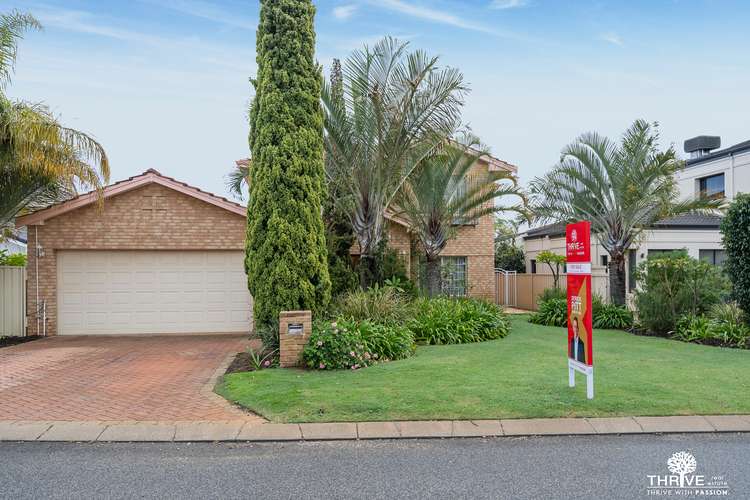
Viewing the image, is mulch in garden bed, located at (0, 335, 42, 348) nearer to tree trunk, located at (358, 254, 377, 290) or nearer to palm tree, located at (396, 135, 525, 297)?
tree trunk, located at (358, 254, 377, 290)

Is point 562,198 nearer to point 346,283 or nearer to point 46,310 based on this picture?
point 346,283

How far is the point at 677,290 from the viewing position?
13125mm

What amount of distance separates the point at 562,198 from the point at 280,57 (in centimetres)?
943

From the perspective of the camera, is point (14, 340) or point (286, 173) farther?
point (14, 340)

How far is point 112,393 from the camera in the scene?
7457 millimetres

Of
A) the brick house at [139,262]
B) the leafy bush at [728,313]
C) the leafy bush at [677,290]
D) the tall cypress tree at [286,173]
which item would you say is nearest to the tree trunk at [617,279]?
the leafy bush at [677,290]

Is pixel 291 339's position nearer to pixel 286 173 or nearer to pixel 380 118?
pixel 286 173

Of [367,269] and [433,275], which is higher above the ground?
[367,269]

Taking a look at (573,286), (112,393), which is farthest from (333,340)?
(573,286)

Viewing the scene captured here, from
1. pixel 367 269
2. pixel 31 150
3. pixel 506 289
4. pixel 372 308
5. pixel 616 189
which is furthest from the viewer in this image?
pixel 506 289

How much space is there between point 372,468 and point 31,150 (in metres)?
10.6

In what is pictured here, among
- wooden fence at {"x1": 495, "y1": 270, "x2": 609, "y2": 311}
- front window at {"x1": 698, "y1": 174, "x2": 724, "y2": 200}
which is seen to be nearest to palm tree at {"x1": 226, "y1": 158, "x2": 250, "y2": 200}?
wooden fence at {"x1": 495, "y1": 270, "x2": 609, "y2": 311}

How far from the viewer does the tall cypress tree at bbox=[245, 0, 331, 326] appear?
31.4 ft

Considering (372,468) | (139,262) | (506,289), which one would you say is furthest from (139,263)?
(506,289)
